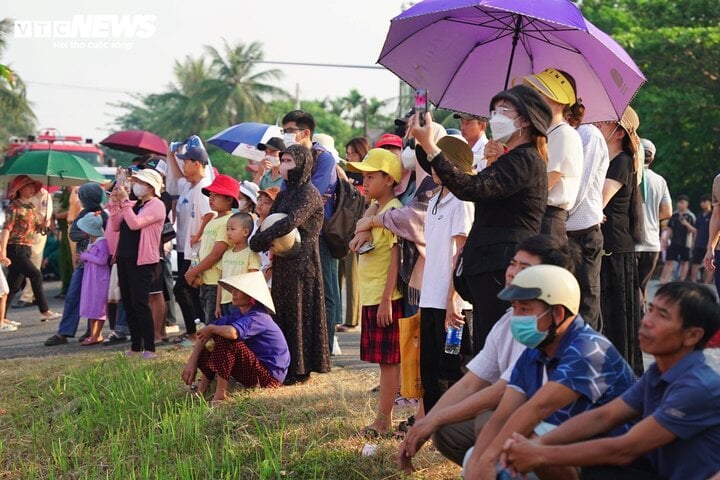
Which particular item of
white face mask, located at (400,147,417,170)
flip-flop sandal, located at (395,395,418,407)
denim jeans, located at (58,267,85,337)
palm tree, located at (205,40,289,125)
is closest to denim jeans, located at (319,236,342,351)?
flip-flop sandal, located at (395,395,418,407)

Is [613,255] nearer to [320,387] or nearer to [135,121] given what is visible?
[320,387]

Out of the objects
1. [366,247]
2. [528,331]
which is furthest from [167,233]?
[528,331]

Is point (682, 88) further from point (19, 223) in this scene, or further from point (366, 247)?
point (366, 247)

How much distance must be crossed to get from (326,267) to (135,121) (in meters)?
97.4

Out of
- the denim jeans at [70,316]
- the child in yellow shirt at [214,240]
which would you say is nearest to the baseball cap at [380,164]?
the child in yellow shirt at [214,240]

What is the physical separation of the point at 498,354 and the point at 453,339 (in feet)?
3.44

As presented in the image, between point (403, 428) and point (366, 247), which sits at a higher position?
point (366, 247)

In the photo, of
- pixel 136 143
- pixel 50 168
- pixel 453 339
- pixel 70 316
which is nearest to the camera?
pixel 453 339

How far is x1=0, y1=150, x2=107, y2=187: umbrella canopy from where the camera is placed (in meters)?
13.1

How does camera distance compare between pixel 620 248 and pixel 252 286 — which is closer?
pixel 620 248

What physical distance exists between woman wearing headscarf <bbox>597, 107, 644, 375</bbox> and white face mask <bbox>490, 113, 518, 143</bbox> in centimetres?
176

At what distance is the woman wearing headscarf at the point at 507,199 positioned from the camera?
502cm

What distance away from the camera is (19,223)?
13.2 meters

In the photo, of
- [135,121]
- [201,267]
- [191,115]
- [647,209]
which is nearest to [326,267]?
[201,267]
